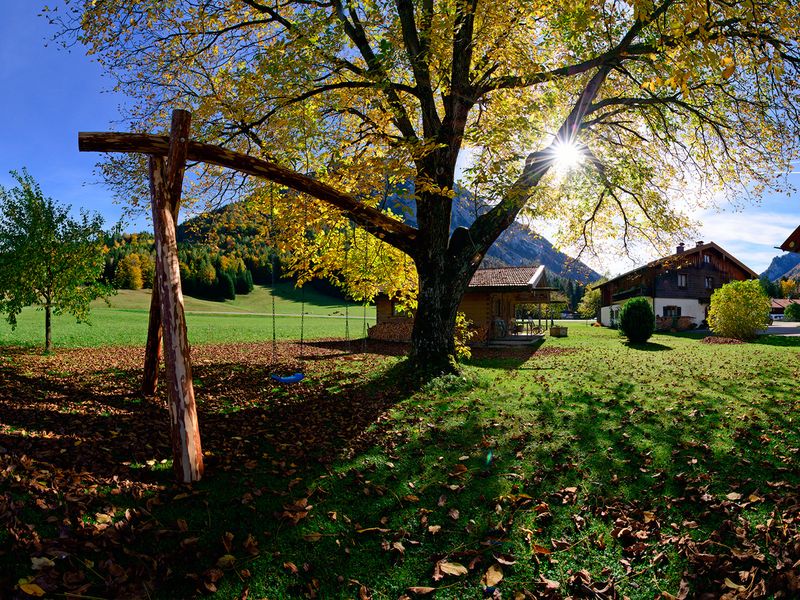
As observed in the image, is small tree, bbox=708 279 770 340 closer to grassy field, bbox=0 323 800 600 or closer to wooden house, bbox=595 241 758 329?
wooden house, bbox=595 241 758 329

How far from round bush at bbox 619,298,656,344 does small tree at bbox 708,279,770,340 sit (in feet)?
12.5

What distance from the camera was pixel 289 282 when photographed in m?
99.0

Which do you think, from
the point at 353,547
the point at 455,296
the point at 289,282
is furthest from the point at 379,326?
the point at 289,282

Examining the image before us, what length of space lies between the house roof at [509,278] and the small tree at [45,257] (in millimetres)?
16843

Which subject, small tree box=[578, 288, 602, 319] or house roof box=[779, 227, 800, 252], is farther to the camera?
small tree box=[578, 288, 602, 319]

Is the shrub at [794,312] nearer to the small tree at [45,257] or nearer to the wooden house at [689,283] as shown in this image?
the wooden house at [689,283]

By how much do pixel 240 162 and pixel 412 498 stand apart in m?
4.95

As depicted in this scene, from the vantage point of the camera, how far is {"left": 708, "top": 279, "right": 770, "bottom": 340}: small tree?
24.2 metres

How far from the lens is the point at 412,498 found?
4836 mm

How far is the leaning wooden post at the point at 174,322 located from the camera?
4.91 meters

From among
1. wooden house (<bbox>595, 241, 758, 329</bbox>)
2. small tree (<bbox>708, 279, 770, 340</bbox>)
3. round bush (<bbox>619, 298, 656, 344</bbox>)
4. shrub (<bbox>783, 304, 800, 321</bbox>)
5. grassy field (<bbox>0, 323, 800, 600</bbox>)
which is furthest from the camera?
shrub (<bbox>783, 304, 800, 321</bbox>)

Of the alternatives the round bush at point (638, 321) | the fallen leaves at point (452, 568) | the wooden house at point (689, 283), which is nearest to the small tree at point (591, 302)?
the wooden house at point (689, 283)

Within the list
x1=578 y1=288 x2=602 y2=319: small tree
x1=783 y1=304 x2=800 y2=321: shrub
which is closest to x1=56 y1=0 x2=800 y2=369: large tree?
x1=578 y1=288 x2=602 y2=319: small tree

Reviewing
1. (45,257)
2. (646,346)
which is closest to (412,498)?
(45,257)
